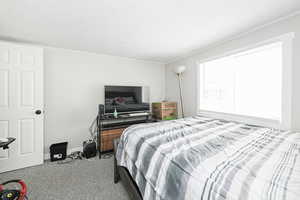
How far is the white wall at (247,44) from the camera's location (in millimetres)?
1614

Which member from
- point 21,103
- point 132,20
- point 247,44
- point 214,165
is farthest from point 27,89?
point 247,44

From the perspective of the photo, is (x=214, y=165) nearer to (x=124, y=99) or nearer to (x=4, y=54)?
(x=124, y=99)

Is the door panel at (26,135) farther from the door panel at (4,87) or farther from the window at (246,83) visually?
the window at (246,83)

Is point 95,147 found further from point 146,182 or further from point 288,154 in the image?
point 288,154

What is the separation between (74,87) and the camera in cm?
284

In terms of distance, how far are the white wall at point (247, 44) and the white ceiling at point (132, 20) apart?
16cm

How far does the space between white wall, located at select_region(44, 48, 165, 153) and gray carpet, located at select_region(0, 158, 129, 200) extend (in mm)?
603

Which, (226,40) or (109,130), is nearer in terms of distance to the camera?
(226,40)

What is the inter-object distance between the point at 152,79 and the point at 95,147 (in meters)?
2.34

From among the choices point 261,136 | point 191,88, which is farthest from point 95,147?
point 261,136

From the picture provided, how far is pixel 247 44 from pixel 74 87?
11.3ft

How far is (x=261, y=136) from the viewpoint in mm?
1405

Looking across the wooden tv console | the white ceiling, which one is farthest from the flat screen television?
the white ceiling

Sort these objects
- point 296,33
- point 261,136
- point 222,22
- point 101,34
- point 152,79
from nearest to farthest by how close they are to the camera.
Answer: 1. point 261,136
2. point 296,33
3. point 222,22
4. point 101,34
5. point 152,79
